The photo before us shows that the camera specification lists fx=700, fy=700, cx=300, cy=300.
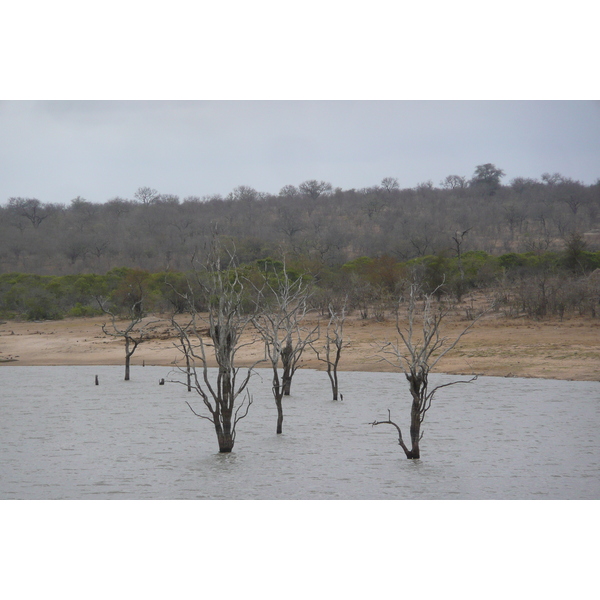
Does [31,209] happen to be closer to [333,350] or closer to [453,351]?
[333,350]

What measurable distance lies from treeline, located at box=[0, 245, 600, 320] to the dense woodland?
69 millimetres

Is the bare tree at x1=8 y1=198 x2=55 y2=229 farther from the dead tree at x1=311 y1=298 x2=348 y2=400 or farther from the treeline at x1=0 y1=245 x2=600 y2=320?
the dead tree at x1=311 y1=298 x2=348 y2=400

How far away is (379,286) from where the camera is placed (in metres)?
29.1

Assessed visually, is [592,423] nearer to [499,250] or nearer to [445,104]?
[445,104]

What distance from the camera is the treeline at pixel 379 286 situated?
80.9ft

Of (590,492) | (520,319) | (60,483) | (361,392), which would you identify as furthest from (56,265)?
(590,492)

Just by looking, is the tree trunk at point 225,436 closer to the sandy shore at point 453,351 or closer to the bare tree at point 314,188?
the sandy shore at point 453,351

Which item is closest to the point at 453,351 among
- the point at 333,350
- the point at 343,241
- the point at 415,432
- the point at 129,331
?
the point at 333,350

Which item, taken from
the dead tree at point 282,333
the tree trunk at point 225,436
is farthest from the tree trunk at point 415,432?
the tree trunk at point 225,436

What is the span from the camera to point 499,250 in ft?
149

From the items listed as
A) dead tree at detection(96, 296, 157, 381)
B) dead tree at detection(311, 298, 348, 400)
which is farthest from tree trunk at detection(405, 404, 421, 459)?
dead tree at detection(96, 296, 157, 381)

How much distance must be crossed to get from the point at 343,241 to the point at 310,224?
21.1ft

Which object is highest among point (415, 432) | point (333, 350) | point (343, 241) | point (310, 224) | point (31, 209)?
point (31, 209)
